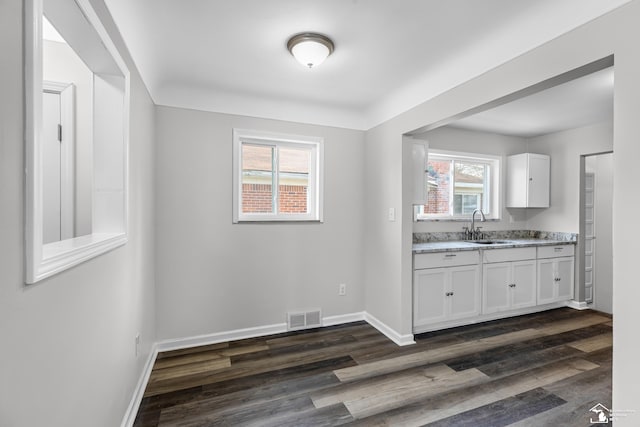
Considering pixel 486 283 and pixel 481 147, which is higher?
pixel 481 147

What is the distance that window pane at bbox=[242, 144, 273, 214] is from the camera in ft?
10.2

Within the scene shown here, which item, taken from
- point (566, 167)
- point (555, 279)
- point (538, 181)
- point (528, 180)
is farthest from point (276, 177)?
point (566, 167)

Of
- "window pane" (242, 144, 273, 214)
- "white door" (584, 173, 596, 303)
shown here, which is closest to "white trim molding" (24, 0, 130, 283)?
"window pane" (242, 144, 273, 214)

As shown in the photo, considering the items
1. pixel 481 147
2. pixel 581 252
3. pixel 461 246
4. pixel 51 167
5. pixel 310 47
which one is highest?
pixel 310 47

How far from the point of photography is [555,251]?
12.8ft

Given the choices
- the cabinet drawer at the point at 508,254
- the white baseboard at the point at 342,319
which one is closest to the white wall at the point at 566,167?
the cabinet drawer at the point at 508,254

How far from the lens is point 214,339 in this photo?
9.54ft

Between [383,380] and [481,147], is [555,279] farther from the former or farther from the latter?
[383,380]

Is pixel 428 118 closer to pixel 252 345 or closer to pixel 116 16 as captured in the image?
pixel 116 16

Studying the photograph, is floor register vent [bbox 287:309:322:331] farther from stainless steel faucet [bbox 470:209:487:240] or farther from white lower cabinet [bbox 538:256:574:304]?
white lower cabinet [bbox 538:256:574:304]

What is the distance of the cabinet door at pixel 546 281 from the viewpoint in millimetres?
3818

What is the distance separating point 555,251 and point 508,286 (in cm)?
95

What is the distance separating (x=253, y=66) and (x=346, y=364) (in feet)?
8.50

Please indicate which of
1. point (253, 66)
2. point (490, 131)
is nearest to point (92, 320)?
point (253, 66)
